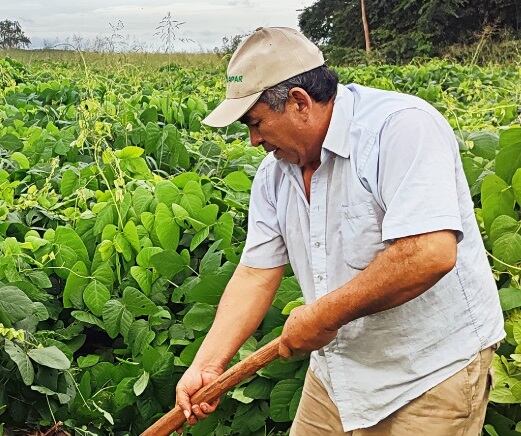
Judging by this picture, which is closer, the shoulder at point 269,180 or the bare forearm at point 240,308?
the shoulder at point 269,180

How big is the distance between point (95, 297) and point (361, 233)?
140cm

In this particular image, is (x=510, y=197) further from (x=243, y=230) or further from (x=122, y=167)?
(x=122, y=167)

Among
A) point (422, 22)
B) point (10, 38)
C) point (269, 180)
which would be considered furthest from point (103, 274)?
point (422, 22)

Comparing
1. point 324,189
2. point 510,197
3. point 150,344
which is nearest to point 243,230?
point 150,344

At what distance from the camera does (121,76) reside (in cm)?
945

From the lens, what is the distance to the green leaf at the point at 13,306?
270 centimetres

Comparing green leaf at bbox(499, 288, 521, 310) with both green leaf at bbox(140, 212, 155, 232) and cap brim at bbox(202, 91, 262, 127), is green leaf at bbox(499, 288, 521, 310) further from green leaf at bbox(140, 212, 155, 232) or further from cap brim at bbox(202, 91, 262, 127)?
green leaf at bbox(140, 212, 155, 232)

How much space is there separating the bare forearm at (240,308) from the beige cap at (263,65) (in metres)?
0.53

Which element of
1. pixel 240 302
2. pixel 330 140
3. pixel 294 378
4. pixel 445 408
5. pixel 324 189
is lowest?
pixel 294 378

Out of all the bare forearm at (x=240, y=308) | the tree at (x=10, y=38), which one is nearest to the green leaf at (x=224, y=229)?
the bare forearm at (x=240, y=308)

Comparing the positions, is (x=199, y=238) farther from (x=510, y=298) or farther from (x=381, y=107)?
(x=381, y=107)

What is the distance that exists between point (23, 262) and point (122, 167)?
804mm

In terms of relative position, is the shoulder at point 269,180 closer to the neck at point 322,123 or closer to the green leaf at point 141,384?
the neck at point 322,123

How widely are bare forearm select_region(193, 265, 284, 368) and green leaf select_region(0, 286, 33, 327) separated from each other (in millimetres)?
722
